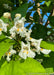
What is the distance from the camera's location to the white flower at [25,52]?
1278mm

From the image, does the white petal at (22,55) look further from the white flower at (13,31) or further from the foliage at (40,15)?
the foliage at (40,15)

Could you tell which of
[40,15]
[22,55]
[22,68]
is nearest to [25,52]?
[22,55]

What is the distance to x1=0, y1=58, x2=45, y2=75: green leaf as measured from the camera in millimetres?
1188

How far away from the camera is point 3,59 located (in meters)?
1.32

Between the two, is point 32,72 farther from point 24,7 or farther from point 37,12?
point 37,12

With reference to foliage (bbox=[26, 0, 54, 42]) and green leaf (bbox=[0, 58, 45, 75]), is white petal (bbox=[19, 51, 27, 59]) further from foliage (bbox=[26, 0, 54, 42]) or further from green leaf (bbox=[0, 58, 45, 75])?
foliage (bbox=[26, 0, 54, 42])

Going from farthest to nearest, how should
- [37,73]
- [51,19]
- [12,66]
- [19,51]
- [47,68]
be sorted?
[51,19]
[47,68]
[19,51]
[12,66]
[37,73]

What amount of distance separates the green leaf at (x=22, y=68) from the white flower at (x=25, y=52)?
0.13 ft

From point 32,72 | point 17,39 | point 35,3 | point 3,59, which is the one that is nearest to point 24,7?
point 35,3

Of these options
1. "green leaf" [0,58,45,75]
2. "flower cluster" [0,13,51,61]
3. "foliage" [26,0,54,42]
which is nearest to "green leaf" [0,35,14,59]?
"flower cluster" [0,13,51,61]

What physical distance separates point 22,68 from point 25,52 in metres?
0.15

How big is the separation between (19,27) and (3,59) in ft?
1.02

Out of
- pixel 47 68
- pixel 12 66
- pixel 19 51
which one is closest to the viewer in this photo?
pixel 12 66

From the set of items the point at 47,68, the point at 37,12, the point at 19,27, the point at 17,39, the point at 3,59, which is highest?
the point at 37,12
